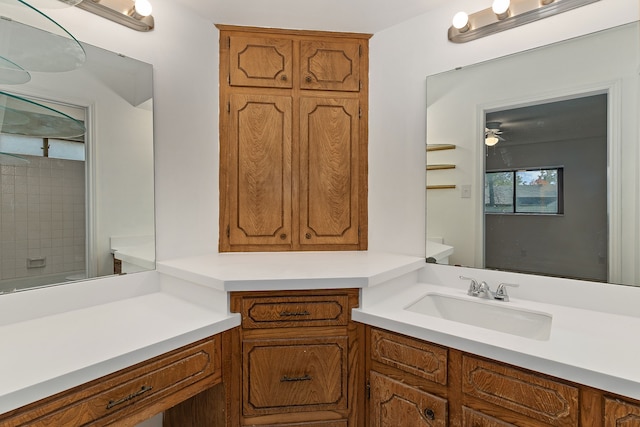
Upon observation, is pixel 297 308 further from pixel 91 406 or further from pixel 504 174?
pixel 504 174

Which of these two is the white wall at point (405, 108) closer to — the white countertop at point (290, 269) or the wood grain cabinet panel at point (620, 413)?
the white countertop at point (290, 269)

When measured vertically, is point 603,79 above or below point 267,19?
below

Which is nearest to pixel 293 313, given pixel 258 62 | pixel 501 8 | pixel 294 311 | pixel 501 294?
pixel 294 311

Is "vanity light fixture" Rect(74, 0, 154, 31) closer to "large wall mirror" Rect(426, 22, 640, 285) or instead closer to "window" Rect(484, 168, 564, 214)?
"large wall mirror" Rect(426, 22, 640, 285)

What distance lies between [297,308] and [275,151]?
1015mm

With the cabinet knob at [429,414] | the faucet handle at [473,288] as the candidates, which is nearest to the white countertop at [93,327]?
the cabinet knob at [429,414]

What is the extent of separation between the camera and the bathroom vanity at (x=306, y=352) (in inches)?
36.2

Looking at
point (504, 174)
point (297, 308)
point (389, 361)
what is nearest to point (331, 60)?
point (504, 174)

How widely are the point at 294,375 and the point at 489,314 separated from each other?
0.92 meters

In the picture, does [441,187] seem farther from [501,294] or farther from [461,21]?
[461,21]

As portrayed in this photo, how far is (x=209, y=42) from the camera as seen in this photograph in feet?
6.30

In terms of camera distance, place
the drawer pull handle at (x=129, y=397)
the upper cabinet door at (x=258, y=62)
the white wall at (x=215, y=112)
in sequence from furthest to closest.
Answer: the upper cabinet door at (x=258, y=62) < the white wall at (x=215, y=112) < the drawer pull handle at (x=129, y=397)

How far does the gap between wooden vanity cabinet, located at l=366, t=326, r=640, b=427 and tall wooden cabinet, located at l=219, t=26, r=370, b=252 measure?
2.82ft

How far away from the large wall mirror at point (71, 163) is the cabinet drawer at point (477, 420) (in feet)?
5.06
